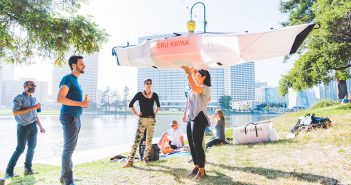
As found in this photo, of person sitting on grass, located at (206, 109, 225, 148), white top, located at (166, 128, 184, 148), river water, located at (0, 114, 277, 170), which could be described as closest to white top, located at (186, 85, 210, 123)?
person sitting on grass, located at (206, 109, 225, 148)

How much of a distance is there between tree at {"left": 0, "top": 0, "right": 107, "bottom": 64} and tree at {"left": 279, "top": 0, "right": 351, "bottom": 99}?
12.6 meters

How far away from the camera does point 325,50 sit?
1525 cm

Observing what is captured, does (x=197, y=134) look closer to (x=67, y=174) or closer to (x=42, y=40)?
(x=67, y=174)

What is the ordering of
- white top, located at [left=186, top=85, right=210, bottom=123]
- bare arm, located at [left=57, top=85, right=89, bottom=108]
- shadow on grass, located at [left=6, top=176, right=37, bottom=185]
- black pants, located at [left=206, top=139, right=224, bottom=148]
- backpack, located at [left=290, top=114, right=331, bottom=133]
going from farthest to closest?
backpack, located at [left=290, top=114, right=331, bottom=133] → black pants, located at [left=206, top=139, right=224, bottom=148] → shadow on grass, located at [left=6, top=176, right=37, bottom=185] → white top, located at [left=186, top=85, right=210, bottom=123] → bare arm, located at [left=57, top=85, right=89, bottom=108]

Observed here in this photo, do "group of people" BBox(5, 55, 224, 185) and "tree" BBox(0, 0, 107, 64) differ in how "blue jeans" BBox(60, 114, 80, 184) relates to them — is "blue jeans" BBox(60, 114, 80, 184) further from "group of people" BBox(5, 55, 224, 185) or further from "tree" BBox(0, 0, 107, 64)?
"tree" BBox(0, 0, 107, 64)

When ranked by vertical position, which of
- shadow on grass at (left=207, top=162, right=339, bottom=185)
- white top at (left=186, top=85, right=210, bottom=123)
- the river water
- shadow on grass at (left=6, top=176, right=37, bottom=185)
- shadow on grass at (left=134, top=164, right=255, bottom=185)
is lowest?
the river water

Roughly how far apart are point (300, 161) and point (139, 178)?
3391 mm

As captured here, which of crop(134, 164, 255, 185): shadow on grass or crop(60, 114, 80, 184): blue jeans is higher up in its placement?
crop(60, 114, 80, 184): blue jeans

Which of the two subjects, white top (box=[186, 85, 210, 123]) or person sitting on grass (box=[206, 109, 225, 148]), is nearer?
white top (box=[186, 85, 210, 123])

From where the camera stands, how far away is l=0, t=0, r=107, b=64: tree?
6.96m

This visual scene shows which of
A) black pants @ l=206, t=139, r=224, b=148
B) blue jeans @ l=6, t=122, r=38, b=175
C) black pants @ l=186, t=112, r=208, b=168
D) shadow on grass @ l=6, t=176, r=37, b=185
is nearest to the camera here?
black pants @ l=186, t=112, r=208, b=168

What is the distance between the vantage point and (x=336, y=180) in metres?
4.26

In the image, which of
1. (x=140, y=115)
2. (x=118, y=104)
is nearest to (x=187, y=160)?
(x=140, y=115)

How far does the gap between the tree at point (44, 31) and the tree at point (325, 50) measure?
12593 mm
